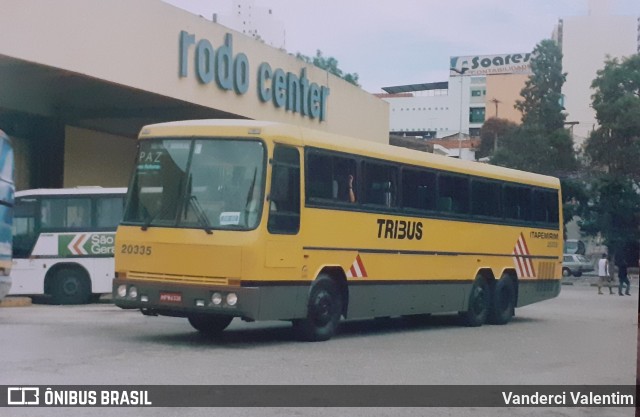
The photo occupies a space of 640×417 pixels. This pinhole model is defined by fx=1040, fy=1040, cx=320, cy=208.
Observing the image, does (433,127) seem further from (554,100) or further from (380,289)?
(380,289)

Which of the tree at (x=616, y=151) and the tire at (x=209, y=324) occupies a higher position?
the tree at (x=616, y=151)

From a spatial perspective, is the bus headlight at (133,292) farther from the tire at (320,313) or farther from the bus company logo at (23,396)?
the bus company logo at (23,396)

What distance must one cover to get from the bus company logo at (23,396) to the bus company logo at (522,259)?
12799 millimetres

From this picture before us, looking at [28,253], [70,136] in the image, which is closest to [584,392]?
[28,253]

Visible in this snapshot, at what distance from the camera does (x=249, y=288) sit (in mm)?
11977

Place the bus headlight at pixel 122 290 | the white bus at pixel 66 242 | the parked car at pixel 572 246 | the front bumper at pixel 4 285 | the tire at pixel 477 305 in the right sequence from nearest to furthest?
the bus headlight at pixel 122 290, the front bumper at pixel 4 285, the tire at pixel 477 305, the white bus at pixel 66 242, the parked car at pixel 572 246

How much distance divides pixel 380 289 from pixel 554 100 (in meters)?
28.1

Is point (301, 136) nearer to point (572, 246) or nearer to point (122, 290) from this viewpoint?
point (122, 290)

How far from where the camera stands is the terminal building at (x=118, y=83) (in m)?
20.2

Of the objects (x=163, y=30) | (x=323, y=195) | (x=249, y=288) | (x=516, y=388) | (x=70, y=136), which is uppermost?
(x=163, y=30)

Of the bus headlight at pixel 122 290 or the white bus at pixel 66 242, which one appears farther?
the white bus at pixel 66 242

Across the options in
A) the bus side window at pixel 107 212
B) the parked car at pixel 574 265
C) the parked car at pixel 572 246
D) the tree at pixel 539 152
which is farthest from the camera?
the parked car at pixel 572 246

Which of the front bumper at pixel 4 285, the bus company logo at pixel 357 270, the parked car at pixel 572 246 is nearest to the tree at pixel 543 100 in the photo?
the parked car at pixel 572 246

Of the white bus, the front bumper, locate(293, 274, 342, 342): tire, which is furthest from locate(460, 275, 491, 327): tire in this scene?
the white bus
